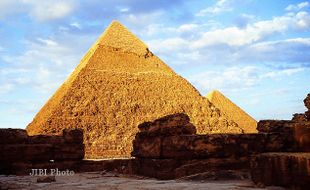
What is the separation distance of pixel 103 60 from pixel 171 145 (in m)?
89.2

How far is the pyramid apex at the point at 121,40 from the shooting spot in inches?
3900

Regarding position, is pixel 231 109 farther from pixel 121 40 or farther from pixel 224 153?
pixel 224 153

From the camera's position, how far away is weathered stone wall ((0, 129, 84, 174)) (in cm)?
973

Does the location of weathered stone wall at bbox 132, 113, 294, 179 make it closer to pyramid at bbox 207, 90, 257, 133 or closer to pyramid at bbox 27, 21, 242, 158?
pyramid at bbox 27, 21, 242, 158

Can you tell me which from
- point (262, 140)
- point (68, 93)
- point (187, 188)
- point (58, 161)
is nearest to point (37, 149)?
point (58, 161)

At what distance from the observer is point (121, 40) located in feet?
329

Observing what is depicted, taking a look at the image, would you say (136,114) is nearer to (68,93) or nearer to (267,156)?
(68,93)

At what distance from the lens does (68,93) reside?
88.6m

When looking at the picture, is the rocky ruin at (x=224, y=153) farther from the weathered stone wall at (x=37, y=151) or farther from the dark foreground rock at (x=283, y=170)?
the weathered stone wall at (x=37, y=151)

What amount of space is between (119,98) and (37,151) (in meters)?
83.7

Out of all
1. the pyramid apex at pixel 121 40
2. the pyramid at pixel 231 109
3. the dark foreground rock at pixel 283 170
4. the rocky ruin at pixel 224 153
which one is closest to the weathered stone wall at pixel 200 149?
the rocky ruin at pixel 224 153

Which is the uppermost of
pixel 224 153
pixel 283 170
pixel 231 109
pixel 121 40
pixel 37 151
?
pixel 121 40

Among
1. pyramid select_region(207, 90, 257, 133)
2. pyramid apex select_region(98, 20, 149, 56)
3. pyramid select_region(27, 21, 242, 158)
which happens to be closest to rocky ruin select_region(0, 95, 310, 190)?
pyramid select_region(27, 21, 242, 158)

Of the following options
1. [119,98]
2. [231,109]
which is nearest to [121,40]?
[119,98]
